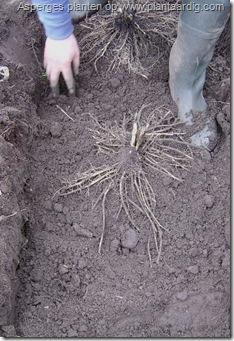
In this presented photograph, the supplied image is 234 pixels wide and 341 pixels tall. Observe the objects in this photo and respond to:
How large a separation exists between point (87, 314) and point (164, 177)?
0.54 metres

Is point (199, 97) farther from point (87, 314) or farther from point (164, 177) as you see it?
point (87, 314)

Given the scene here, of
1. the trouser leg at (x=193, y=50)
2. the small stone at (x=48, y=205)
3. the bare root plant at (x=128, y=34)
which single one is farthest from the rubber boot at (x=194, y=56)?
the small stone at (x=48, y=205)

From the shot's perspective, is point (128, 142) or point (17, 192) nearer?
point (17, 192)

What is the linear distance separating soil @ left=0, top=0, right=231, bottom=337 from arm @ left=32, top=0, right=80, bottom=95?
0.48ft

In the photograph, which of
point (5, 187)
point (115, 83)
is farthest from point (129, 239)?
point (115, 83)

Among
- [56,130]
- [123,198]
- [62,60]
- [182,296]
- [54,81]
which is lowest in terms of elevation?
[182,296]

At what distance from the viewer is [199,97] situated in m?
2.24

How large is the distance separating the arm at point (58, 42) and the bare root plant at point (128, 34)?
0.23 metres

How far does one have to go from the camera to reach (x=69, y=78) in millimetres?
2180

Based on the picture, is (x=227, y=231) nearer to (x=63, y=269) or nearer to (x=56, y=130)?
(x=63, y=269)

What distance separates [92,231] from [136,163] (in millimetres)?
276

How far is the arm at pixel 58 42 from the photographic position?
1.89 metres

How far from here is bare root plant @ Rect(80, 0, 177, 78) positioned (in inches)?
91.5

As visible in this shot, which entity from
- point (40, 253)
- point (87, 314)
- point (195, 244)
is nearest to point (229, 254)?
point (195, 244)
